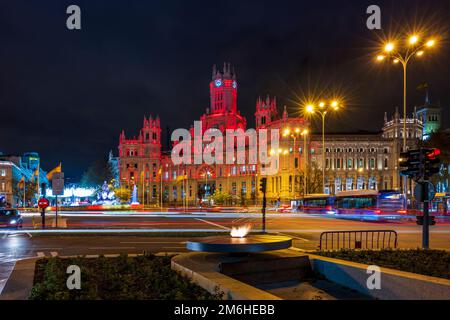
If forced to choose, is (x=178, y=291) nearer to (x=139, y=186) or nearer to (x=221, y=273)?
(x=221, y=273)

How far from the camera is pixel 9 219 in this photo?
90.1 feet

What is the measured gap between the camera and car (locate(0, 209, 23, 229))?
27.3 m

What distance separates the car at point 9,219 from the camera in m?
27.3

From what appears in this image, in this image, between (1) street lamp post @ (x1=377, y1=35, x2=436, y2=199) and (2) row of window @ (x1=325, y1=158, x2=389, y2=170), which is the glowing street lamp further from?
(2) row of window @ (x1=325, y1=158, x2=389, y2=170)

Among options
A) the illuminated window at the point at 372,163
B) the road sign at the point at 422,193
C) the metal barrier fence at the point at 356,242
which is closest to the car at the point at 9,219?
the metal barrier fence at the point at 356,242

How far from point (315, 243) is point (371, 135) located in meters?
103

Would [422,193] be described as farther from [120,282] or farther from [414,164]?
[120,282]

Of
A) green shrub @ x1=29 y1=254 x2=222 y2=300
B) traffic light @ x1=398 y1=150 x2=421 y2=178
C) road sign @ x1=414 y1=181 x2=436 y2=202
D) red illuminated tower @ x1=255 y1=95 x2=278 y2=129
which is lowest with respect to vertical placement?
green shrub @ x1=29 y1=254 x2=222 y2=300

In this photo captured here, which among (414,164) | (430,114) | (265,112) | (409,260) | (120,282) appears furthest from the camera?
(430,114)

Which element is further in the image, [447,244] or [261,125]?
[261,125]

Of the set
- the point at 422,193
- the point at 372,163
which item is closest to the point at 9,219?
the point at 422,193

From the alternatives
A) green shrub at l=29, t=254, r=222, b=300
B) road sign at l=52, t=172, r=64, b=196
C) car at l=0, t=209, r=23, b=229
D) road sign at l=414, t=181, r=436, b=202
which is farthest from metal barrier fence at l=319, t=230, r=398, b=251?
car at l=0, t=209, r=23, b=229

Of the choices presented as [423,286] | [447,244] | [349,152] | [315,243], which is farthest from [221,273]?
[349,152]

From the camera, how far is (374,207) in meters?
43.4
